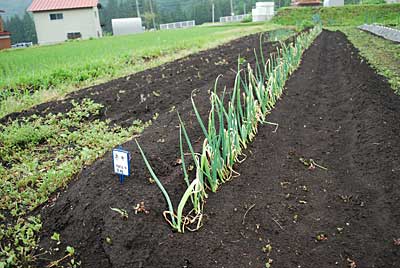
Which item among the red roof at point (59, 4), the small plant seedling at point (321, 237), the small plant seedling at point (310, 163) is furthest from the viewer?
the red roof at point (59, 4)

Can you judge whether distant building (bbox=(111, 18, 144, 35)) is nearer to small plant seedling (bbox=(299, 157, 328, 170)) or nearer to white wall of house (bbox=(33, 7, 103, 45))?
white wall of house (bbox=(33, 7, 103, 45))

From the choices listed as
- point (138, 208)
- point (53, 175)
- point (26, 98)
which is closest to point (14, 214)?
point (53, 175)

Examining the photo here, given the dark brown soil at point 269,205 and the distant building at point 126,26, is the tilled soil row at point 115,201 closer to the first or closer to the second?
the dark brown soil at point 269,205

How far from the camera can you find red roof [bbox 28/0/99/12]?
3148cm

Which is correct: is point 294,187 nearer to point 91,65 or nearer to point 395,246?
point 395,246

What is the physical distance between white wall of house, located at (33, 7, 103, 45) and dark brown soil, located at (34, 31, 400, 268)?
31184 millimetres

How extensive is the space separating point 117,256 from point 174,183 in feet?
2.40

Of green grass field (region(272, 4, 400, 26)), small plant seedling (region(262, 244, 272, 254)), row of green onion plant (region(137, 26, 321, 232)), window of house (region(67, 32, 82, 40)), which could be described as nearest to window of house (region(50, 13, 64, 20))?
window of house (region(67, 32, 82, 40))

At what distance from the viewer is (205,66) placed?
8.09m

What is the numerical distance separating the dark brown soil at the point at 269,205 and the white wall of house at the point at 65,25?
31184 millimetres

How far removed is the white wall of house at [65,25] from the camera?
104ft

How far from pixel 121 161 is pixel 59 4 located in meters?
34.3

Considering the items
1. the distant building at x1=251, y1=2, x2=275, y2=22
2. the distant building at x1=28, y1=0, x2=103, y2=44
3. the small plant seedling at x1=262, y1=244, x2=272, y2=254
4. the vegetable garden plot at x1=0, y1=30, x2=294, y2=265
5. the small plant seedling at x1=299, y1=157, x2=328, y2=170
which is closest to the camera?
the small plant seedling at x1=262, y1=244, x2=272, y2=254

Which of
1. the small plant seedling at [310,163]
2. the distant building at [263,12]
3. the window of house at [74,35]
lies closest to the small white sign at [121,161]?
the small plant seedling at [310,163]
